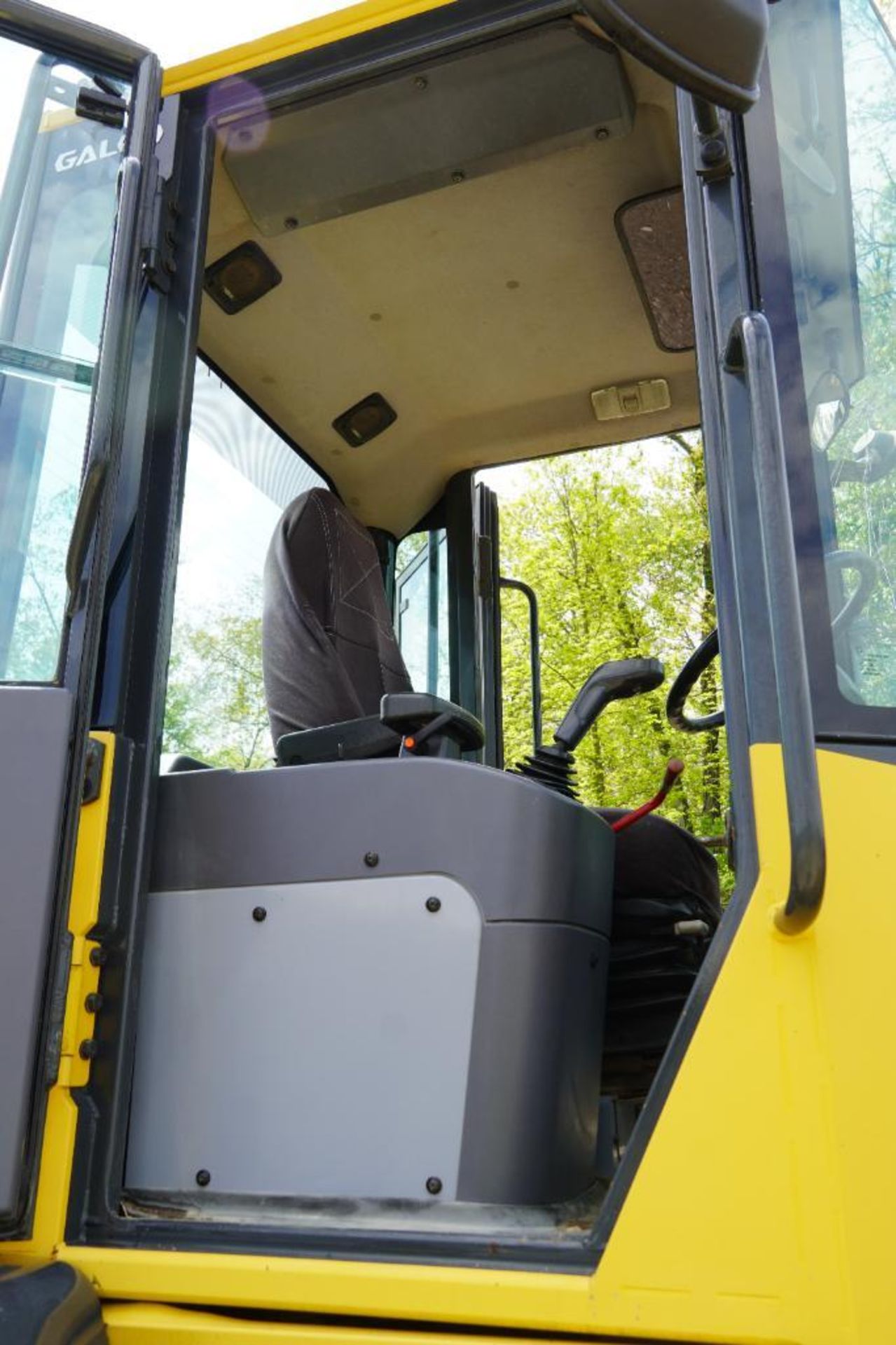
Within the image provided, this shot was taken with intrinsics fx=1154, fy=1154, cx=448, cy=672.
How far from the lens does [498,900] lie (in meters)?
1.48

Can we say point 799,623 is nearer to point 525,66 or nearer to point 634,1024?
point 634,1024

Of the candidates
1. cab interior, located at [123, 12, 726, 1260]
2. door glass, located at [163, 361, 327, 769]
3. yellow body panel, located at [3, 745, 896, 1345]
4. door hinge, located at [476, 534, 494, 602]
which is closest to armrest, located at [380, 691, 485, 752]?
cab interior, located at [123, 12, 726, 1260]

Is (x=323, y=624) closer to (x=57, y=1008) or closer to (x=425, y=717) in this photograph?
(x=425, y=717)

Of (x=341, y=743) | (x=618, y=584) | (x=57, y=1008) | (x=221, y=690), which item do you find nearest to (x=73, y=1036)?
(x=57, y=1008)

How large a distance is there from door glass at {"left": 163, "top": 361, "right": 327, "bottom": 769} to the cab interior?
0.16 meters

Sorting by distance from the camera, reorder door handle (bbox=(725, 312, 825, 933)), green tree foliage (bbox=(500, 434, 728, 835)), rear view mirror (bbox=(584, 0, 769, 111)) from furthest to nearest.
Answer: green tree foliage (bbox=(500, 434, 728, 835)), door handle (bbox=(725, 312, 825, 933)), rear view mirror (bbox=(584, 0, 769, 111))

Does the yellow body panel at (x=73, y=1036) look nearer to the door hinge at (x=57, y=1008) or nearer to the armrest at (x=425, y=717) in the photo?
the door hinge at (x=57, y=1008)

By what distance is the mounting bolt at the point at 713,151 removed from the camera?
1424mm

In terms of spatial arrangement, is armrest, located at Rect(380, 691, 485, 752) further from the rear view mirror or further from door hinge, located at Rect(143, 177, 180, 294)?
the rear view mirror

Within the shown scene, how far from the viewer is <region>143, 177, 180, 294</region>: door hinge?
1730 millimetres

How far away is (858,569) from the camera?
4.34 ft

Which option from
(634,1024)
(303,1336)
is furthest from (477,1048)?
(634,1024)

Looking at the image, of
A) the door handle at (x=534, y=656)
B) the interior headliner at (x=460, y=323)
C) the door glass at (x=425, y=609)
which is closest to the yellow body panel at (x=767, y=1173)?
the interior headliner at (x=460, y=323)

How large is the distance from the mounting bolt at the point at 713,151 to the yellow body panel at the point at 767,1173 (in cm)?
74
